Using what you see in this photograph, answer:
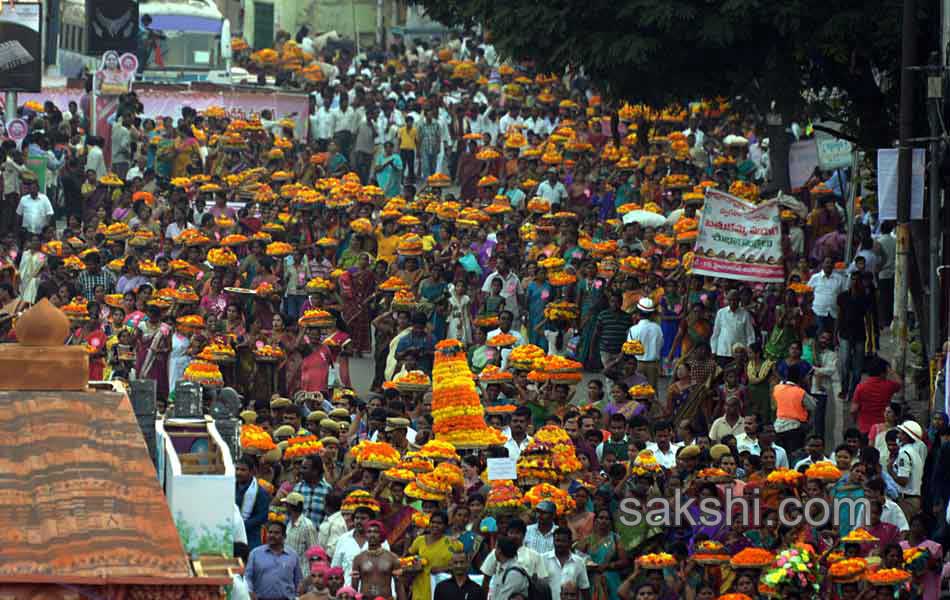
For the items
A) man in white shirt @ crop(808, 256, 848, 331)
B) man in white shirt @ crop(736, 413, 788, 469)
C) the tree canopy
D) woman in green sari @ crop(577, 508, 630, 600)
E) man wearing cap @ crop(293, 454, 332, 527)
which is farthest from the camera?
man in white shirt @ crop(808, 256, 848, 331)

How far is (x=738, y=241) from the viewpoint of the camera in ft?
82.0

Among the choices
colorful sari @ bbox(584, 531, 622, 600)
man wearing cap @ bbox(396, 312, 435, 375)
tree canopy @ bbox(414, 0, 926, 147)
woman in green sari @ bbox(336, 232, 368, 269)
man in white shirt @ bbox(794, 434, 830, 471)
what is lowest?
colorful sari @ bbox(584, 531, 622, 600)

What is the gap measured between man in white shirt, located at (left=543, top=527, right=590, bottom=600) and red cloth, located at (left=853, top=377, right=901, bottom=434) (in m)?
4.94

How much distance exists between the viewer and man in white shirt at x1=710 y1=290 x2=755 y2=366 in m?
24.5

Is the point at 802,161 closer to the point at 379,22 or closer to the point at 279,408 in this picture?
the point at 279,408

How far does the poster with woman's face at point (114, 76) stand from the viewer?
38.6 meters

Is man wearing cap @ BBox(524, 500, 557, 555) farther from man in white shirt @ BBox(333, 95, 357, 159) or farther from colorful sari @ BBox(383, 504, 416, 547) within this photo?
man in white shirt @ BBox(333, 95, 357, 159)

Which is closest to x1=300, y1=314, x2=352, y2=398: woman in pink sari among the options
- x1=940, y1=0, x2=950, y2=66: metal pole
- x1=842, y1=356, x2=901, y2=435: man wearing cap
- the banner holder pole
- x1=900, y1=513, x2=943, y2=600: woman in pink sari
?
x1=842, y1=356, x2=901, y2=435: man wearing cap

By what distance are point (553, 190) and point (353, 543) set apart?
15.6 meters

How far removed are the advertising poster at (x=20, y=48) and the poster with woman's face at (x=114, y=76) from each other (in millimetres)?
3103

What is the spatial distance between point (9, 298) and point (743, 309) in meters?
7.46

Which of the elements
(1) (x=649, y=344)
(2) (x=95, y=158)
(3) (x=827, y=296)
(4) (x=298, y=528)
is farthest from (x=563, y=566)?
(2) (x=95, y=158)

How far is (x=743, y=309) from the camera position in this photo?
24625mm

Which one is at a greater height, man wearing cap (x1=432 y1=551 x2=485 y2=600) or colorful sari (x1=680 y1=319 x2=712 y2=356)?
colorful sari (x1=680 y1=319 x2=712 y2=356)
